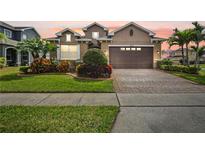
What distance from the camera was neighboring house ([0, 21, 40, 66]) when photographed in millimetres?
27078

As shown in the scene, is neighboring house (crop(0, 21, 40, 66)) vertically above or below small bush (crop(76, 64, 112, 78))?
above

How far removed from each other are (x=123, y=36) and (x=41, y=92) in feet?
56.6

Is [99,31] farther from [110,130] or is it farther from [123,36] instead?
[110,130]

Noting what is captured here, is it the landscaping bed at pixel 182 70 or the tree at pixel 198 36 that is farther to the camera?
the tree at pixel 198 36

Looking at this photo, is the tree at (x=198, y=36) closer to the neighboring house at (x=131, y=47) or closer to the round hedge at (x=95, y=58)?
the neighboring house at (x=131, y=47)

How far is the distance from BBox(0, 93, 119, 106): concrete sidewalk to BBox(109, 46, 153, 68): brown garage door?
52.5 feet

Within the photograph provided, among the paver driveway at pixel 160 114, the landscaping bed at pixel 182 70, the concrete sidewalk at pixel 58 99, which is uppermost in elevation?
the landscaping bed at pixel 182 70

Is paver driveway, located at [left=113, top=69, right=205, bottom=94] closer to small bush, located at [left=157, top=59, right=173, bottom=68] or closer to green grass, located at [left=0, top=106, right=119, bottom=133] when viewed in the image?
green grass, located at [left=0, top=106, right=119, bottom=133]

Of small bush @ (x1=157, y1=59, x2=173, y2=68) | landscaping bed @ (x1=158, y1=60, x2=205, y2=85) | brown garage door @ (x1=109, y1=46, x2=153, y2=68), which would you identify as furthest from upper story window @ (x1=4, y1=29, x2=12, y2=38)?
landscaping bed @ (x1=158, y1=60, x2=205, y2=85)

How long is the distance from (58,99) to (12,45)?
79.3 ft

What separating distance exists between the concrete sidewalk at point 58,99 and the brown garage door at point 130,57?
15992mm

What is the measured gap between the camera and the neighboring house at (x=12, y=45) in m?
27.1

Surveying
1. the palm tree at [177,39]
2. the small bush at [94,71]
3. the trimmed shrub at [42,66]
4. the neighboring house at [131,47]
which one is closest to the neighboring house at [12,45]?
the neighboring house at [131,47]

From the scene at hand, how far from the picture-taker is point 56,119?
17.2ft
